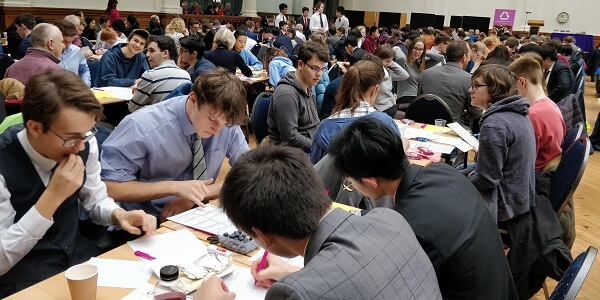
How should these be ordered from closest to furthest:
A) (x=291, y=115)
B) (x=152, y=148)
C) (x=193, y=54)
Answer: (x=152, y=148)
(x=291, y=115)
(x=193, y=54)

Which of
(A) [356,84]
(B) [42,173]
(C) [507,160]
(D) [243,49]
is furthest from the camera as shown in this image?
(D) [243,49]

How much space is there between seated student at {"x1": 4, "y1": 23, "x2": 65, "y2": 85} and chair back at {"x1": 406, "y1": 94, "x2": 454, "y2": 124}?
3.25 m

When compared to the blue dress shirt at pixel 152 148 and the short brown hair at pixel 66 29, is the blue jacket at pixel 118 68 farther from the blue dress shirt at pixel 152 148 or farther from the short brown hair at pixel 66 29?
the blue dress shirt at pixel 152 148

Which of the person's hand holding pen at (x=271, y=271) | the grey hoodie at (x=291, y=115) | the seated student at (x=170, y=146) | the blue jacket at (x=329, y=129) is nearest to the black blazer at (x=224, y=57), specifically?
the grey hoodie at (x=291, y=115)

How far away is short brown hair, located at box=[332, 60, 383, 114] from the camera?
9.71ft

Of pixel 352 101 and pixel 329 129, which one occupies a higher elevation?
pixel 352 101

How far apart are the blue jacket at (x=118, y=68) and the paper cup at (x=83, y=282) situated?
4024mm

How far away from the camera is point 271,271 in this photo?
157 cm

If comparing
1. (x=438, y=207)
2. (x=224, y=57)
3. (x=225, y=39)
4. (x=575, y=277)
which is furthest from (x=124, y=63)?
(x=575, y=277)

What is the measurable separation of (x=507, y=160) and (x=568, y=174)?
0.36 meters

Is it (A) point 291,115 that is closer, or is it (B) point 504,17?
(A) point 291,115

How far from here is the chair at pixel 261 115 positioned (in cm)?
379

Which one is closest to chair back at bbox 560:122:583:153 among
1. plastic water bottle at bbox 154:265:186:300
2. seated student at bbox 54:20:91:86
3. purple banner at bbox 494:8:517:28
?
plastic water bottle at bbox 154:265:186:300

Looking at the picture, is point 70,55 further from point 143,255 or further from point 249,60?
point 143,255
